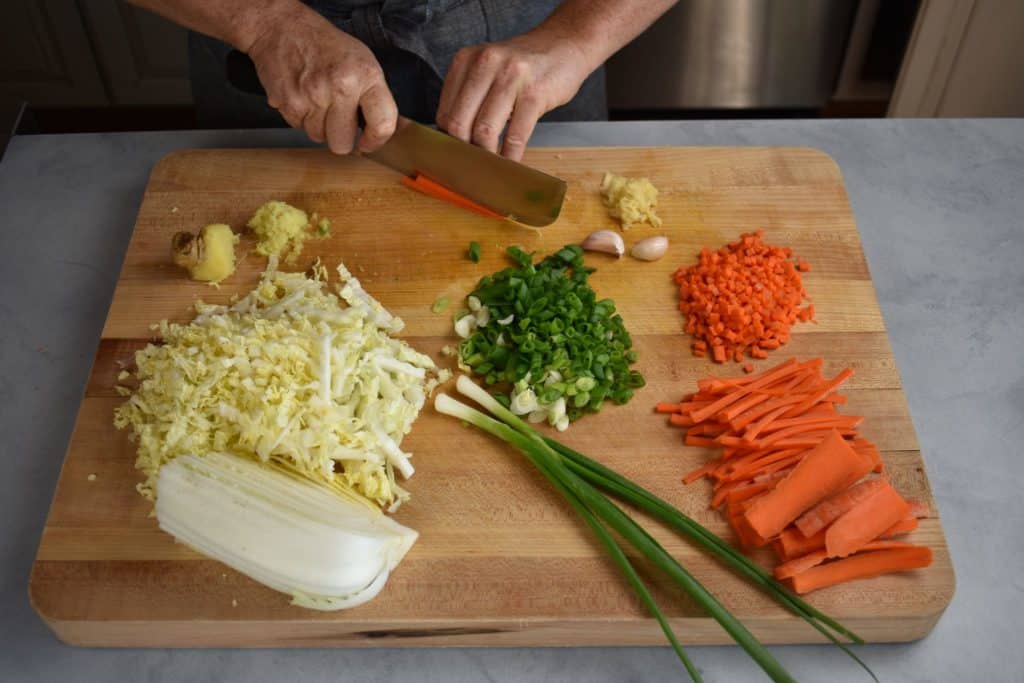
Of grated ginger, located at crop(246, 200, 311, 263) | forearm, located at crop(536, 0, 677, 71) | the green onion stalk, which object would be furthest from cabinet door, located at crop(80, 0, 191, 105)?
the green onion stalk

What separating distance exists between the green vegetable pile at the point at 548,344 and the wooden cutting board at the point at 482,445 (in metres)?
0.06

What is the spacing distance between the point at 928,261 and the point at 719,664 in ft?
3.88

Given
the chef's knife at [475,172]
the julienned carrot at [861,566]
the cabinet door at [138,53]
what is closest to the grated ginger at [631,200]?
the chef's knife at [475,172]

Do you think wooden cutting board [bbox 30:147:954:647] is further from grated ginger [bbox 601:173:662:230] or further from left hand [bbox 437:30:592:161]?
left hand [bbox 437:30:592:161]

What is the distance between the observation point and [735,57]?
376 centimetres

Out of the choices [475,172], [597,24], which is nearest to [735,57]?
[597,24]

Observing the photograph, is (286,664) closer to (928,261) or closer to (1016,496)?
(1016,496)

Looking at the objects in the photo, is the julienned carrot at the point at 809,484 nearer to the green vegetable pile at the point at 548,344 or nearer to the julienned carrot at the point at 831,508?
the julienned carrot at the point at 831,508

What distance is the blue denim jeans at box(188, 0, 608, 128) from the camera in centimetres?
239

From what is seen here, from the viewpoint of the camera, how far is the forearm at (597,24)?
2355 millimetres

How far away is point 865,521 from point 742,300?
22.3 inches

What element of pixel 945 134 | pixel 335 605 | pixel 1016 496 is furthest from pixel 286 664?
pixel 945 134

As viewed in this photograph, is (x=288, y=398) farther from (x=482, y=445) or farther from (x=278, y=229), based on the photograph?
(x=278, y=229)

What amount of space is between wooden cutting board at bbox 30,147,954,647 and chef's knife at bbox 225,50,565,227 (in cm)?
8
